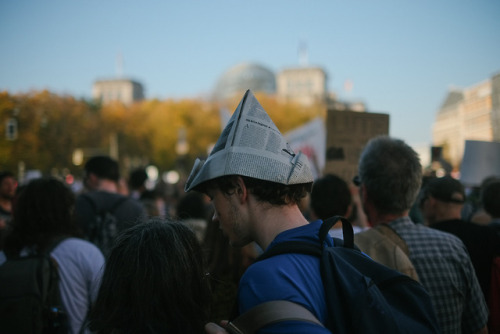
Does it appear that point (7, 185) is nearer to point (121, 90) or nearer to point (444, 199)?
point (444, 199)

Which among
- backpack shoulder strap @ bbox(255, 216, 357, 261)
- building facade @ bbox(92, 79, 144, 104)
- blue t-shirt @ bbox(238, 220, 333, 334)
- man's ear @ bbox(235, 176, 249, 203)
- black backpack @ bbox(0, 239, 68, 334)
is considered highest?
building facade @ bbox(92, 79, 144, 104)

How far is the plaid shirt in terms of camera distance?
238 cm

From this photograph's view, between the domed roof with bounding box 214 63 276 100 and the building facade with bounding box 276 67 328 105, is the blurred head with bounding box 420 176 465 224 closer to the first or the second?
the domed roof with bounding box 214 63 276 100

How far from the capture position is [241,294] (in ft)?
4.16

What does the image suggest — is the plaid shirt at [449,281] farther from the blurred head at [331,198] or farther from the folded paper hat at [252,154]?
the folded paper hat at [252,154]

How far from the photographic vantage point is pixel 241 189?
1.54m

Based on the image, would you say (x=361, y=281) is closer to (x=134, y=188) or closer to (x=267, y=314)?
(x=267, y=314)

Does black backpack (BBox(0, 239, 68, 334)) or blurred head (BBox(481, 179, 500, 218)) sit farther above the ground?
blurred head (BBox(481, 179, 500, 218))

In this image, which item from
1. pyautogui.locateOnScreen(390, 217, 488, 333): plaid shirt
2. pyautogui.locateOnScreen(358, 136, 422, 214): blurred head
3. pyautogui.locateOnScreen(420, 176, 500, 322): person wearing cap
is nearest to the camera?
pyautogui.locateOnScreen(390, 217, 488, 333): plaid shirt

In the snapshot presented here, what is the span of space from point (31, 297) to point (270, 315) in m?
1.86

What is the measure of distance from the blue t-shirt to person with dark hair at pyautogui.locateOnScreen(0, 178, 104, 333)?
1.88 m

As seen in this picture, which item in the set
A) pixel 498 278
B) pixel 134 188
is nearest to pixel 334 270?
pixel 498 278

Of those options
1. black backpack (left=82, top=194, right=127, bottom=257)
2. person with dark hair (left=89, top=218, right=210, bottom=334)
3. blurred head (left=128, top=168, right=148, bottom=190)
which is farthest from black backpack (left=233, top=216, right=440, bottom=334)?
blurred head (left=128, top=168, right=148, bottom=190)

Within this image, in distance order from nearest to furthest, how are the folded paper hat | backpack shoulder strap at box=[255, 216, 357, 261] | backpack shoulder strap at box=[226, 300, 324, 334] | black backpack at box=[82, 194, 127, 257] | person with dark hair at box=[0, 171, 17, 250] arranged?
backpack shoulder strap at box=[226, 300, 324, 334]
backpack shoulder strap at box=[255, 216, 357, 261]
the folded paper hat
black backpack at box=[82, 194, 127, 257]
person with dark hair at box=[0, 171, 17, 250]
